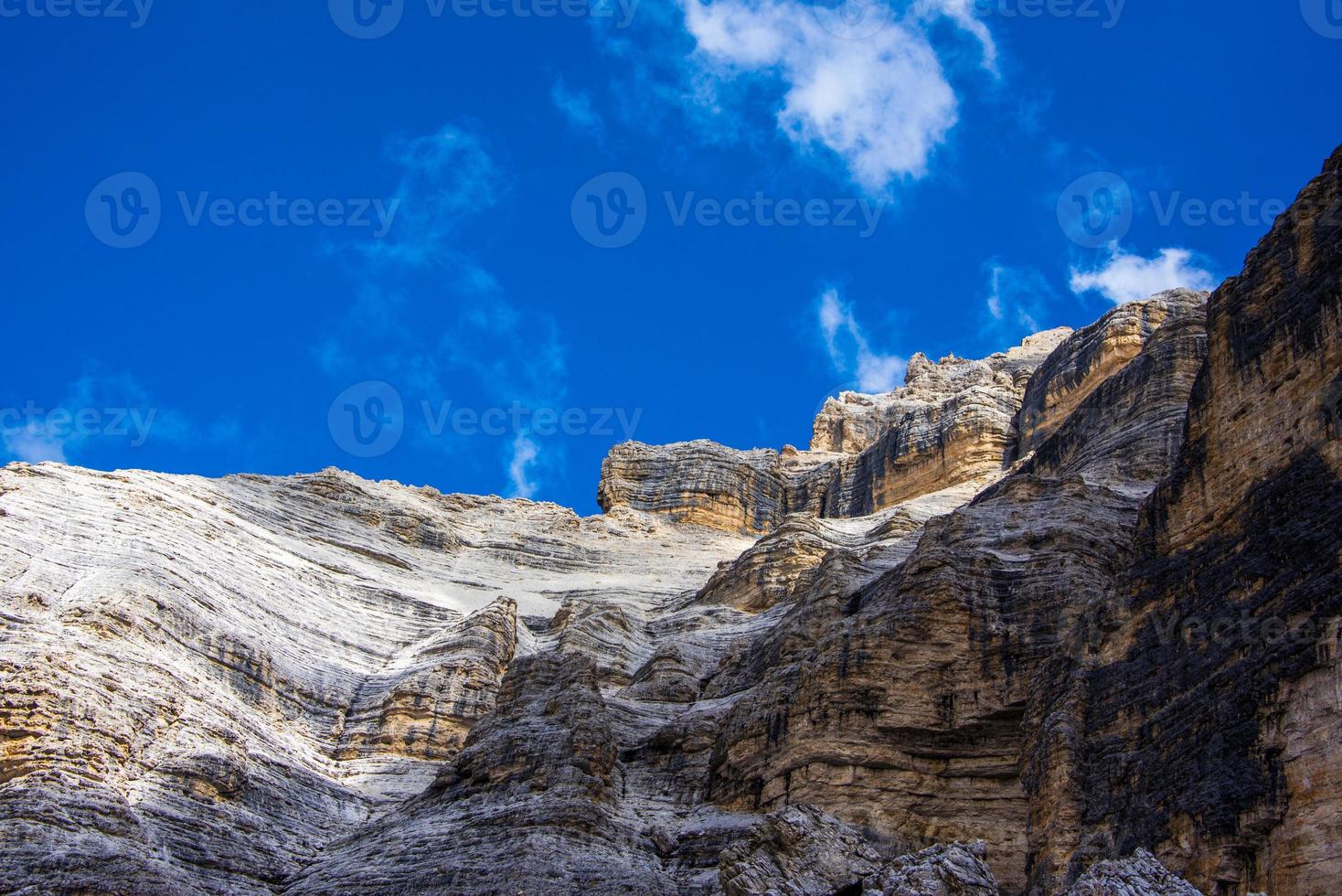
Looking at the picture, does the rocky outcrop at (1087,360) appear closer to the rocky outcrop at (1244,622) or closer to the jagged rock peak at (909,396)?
the jagged rock peak at (909,396)

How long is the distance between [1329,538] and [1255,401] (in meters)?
6.10

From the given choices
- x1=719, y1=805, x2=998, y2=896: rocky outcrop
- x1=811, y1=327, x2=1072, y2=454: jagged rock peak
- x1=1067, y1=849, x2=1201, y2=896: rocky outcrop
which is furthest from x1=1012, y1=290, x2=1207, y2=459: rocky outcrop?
x1=1067, y1=849, x2=1201, y2=896: rocky outcrop

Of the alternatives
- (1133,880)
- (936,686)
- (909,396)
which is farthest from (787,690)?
(909,396)

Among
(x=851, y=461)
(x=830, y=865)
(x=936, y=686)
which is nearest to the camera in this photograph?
(x=830, y=865)

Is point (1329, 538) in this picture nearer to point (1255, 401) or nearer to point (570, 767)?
point (1255, 401)

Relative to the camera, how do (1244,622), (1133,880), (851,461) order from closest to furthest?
(1133,880), (1244,622), (851,461)

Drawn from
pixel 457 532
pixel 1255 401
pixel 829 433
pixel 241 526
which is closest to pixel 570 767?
pixel 1255 401

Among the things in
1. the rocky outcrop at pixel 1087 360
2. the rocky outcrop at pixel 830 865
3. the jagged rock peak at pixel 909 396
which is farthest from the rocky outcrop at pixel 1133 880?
the jagged rock peak at pixel 909 396

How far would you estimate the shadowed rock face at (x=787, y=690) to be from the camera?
27984mm

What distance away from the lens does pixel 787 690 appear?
41031 mm

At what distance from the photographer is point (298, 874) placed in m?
41.2

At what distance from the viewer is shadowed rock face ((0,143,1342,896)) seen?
27984 millimetres

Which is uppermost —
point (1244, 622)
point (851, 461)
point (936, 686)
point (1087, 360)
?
point (851, 461)

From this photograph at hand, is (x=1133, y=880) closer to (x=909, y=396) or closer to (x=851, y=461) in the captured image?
(x=851, y=461)
